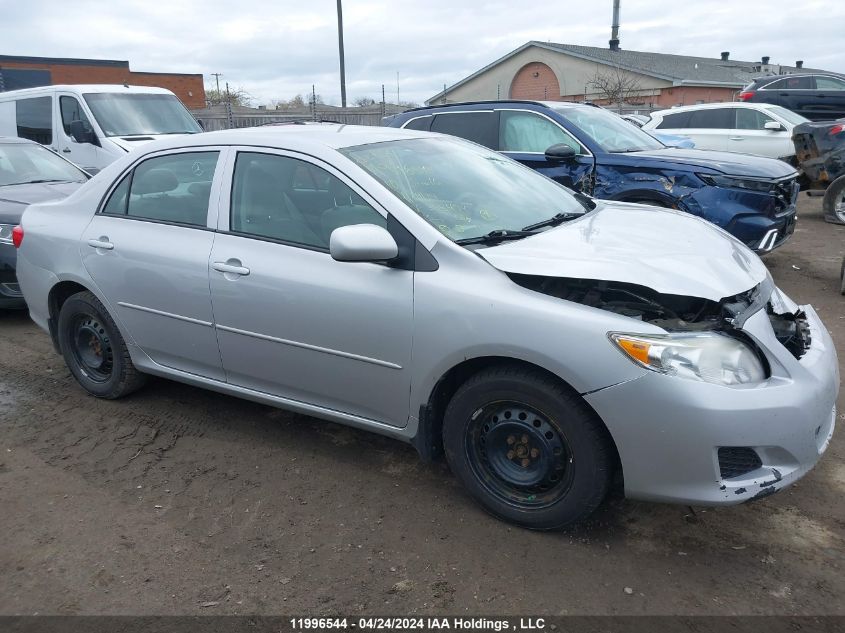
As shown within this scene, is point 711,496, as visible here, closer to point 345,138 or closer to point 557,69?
point 345,138

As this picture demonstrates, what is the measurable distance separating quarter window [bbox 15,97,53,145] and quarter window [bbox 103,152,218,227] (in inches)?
310

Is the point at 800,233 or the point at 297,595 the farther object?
the point at 800,233

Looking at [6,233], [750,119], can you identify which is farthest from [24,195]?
[750,119]

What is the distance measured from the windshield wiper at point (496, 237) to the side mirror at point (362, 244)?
325 mm

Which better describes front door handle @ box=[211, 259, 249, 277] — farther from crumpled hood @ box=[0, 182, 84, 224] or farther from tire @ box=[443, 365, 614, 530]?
crumpled hood @ box=[0, 182, 84, 224]

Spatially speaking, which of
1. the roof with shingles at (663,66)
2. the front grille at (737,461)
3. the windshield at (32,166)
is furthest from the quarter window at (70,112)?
the roof with shingles at (663,66)

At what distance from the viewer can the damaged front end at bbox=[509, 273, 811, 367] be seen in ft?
8.85

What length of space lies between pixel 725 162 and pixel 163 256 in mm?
5300

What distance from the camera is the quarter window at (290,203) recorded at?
3246 mm

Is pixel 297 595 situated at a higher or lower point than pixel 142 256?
lower

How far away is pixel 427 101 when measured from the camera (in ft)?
122

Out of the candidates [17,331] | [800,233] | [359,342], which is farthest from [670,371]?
[800,233]

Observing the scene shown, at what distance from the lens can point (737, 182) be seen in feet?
20.5

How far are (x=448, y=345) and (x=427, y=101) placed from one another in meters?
36.4
